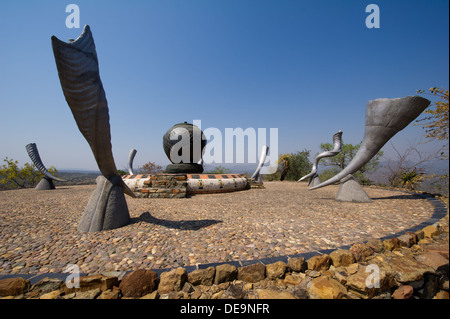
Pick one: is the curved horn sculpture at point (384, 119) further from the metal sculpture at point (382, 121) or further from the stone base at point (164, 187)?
the stone base at point (164, 187)

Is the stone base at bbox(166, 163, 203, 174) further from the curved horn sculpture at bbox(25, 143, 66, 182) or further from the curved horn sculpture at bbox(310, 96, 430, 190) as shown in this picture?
the curved horn sculpture at bbox(310, 96, 430, 190)

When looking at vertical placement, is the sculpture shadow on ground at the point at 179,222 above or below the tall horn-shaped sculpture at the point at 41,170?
below

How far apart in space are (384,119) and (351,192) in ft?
8.36

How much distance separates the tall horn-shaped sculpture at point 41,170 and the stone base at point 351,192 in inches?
553

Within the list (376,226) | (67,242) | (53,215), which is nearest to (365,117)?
(376,226)

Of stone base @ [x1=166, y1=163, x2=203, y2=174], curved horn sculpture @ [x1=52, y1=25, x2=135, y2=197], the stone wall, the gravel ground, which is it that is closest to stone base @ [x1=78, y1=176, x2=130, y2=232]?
the gravel ground

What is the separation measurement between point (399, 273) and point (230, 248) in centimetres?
188

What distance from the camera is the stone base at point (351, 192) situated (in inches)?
235

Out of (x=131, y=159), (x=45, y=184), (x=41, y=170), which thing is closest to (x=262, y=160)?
(x=131, y=159)

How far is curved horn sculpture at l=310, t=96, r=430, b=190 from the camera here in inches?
221

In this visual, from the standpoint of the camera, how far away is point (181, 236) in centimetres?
313

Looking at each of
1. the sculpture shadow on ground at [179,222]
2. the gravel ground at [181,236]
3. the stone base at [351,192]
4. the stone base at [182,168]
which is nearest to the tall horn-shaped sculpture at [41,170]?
the stone base at [182,168]

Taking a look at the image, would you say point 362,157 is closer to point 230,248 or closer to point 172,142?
point 230,248
